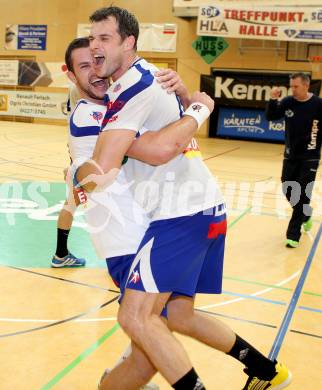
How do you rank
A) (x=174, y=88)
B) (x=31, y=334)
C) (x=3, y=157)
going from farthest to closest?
(x=3, y=157), (x=31, y=334), (x=174, y=88)

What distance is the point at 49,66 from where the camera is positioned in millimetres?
19922

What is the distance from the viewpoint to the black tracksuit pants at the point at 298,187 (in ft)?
18.3

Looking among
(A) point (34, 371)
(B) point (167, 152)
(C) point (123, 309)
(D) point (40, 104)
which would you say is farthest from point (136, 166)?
(D) point (40, 104)

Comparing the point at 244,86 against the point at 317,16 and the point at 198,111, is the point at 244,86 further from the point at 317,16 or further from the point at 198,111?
the point at 198,111

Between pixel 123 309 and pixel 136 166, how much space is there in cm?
64

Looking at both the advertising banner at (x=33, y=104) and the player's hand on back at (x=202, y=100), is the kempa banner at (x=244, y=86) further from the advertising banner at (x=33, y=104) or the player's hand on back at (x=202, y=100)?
the player's hand on back at (x=202, y=100)

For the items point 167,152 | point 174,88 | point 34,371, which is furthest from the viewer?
point 34,371

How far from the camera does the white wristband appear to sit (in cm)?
222

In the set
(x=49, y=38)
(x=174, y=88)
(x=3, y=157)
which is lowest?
(x=3, y=157)

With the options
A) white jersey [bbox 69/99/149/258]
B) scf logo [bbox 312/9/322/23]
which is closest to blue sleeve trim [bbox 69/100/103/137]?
white jersey [bbox 69/99/149/258]

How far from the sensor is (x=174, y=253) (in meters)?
2.10

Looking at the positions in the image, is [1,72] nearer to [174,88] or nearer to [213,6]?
[213,6]

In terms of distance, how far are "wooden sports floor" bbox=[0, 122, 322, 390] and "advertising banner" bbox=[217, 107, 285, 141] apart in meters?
10.2

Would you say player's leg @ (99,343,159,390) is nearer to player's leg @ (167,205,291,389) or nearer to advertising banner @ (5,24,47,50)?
player's leg @ (167,205,291,389)
